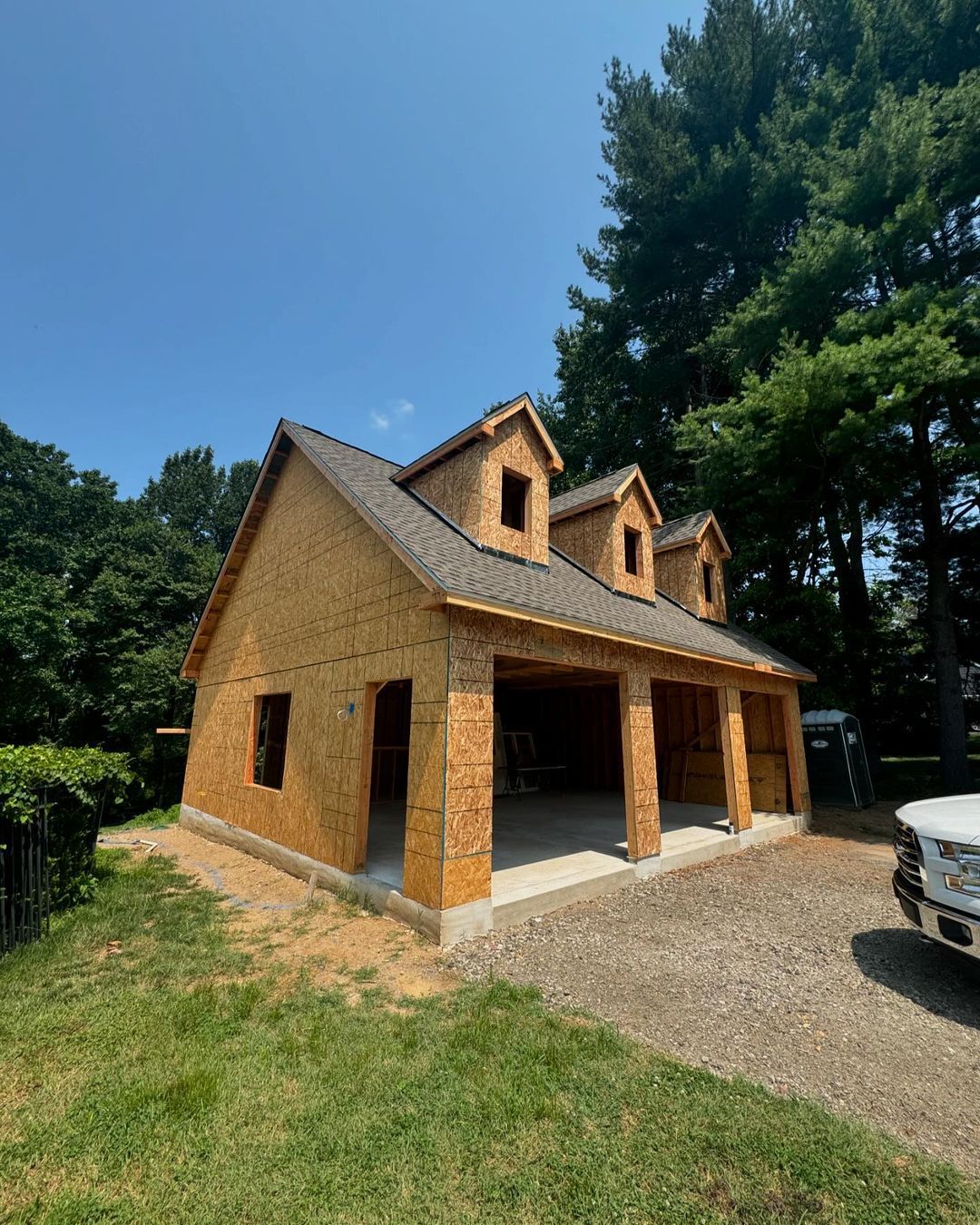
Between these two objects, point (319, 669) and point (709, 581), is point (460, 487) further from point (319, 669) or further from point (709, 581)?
point (709, 581)

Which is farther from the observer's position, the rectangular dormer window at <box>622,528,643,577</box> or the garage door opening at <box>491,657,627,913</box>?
the rectangular dormer window at <box>622,528,643,577</box>

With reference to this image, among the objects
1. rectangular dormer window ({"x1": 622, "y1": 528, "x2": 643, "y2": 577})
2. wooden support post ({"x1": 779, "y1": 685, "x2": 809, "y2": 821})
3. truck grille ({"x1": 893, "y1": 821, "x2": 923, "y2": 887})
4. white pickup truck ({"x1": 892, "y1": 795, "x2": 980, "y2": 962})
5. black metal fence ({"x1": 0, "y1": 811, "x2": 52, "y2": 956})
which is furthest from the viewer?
wooden support post ({"x1": 779, "y1": 685, "x2": 809, "y2": 821})

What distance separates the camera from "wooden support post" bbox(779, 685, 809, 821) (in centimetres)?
1195

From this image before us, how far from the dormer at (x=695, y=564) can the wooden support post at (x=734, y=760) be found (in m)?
3.09

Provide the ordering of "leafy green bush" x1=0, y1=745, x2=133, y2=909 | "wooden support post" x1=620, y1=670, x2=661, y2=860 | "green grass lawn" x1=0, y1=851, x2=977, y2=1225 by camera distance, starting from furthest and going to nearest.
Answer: "wooden support post" x1=620, y1=670, x2=661, y2=860 < "leafy green bush" x1=0, y1=745, x2=133, y2=909 < "green grass lawn" x1=0, y1=851, x2=977, y2=1225

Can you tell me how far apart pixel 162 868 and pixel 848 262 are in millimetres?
22596

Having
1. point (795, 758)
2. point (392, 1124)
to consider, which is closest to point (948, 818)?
point (392, 1124)

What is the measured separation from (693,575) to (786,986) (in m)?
9.81

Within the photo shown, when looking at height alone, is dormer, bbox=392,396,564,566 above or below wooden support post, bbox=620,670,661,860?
above

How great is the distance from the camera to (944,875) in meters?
4.38

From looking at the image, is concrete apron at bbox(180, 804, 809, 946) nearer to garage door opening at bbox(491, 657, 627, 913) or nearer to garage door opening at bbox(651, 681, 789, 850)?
garage door opening at bbox(491, 657, 627, 913)

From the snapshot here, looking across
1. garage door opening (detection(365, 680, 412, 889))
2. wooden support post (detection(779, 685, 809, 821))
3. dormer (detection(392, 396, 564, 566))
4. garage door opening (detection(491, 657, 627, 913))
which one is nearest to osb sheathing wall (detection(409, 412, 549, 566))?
dormer (detection(392, 396, 564, 566))

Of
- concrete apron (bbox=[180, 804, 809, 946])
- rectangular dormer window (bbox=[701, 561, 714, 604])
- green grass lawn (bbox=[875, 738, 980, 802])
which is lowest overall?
concrete apron (bbox=[180, 804, 809, 946])

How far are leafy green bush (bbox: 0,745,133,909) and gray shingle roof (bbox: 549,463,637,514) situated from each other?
9.11 metres
